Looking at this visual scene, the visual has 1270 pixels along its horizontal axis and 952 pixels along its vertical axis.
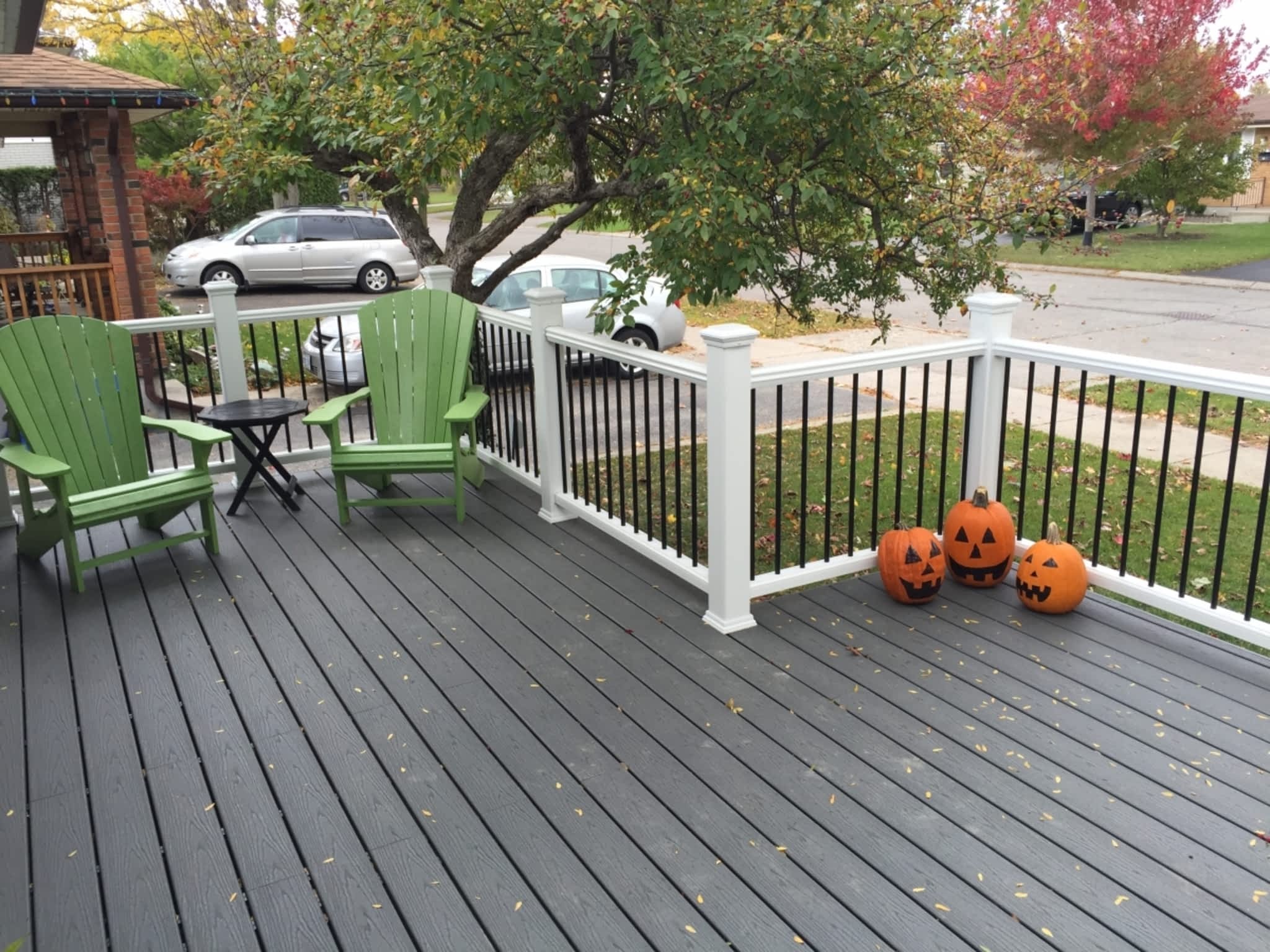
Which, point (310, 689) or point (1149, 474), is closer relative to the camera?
point (310, 689)

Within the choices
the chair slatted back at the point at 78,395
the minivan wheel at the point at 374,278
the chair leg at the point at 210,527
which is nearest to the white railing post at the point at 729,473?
the chair leg at the point at 210,527

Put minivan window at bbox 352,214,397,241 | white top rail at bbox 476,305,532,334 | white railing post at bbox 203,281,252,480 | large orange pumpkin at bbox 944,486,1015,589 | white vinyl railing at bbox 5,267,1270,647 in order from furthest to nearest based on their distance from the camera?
1. minivan window at bbox 352,214,397,241
2. white railing post at bbox 203,281,252,480
3. white top rail at bbox 476,305,532,334
4. large orange pumpkin at bbox 944,486,1015,589
5. white vinyl railing at bbox 5,267,1270,647

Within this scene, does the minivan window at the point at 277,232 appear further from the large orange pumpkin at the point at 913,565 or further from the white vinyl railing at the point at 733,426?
the large orange pumpkin at the point at 913,565

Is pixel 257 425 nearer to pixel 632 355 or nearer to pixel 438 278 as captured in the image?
pixel 438 278

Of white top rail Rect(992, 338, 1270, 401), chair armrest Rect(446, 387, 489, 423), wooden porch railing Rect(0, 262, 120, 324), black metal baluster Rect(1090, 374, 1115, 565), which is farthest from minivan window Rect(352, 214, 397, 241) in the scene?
black metal baluster Rect(1090, 374, 1115, 565)

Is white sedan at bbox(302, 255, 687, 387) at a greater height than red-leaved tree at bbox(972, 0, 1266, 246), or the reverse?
red-leaved tree at bbox(972, 0, 1266, 246)

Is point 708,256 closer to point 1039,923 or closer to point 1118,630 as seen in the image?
point 1118,630

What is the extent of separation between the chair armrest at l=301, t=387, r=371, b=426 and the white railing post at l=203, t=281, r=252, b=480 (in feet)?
1.93

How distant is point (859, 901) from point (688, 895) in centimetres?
37

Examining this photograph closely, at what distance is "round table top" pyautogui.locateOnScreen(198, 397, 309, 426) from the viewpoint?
4781 mm

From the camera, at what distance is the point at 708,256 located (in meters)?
3.77

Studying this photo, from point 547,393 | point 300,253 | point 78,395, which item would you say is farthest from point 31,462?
point 300,253

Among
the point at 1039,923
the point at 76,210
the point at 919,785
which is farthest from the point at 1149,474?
the point at 76,210

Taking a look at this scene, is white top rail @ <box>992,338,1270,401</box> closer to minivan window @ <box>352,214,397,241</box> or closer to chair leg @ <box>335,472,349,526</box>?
chair leg @ <box>335,472,349,526</box>
